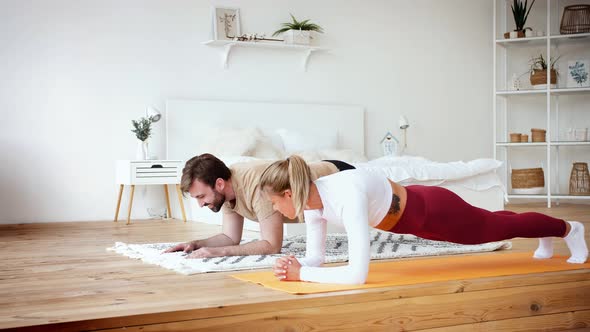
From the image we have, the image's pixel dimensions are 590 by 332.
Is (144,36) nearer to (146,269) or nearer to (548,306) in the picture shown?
(146,269)

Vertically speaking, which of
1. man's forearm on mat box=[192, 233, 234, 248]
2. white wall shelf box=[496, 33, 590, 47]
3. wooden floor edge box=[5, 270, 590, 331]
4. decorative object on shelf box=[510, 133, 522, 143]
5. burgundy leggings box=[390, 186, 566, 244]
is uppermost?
white wall shelf box=[496, 33, 590, 47]

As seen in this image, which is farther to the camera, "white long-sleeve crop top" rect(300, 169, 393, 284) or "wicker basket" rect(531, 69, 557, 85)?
"wicker basket" rect(531, 69, 557, 85)

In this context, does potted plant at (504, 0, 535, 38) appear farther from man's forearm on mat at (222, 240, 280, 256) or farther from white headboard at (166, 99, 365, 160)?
→ man's forearm on mat at (222, 240, 280, 256)

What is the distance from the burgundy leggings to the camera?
2689 millimetres

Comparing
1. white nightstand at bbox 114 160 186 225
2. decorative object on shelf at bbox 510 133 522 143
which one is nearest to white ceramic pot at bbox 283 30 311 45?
white nightstand at bbox 114 160 186 225

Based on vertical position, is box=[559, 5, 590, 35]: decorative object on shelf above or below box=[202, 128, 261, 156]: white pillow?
above

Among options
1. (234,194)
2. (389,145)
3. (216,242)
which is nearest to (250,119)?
(389,145)

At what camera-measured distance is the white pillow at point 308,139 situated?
6.70m

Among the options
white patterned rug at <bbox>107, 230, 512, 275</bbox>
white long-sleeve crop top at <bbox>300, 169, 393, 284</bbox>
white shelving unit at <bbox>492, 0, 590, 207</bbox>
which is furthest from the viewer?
white shelving unit at <bbox>492, 0, 590, 207</bbox>

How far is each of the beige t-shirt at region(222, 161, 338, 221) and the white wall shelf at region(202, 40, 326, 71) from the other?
3509 mm

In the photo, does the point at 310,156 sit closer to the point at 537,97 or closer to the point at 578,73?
the point at 537,97

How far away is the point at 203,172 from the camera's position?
320 centimetres

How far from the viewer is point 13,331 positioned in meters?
1.99

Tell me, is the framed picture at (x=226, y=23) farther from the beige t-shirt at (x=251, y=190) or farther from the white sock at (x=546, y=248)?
the white sock at (x=546, y=248)
